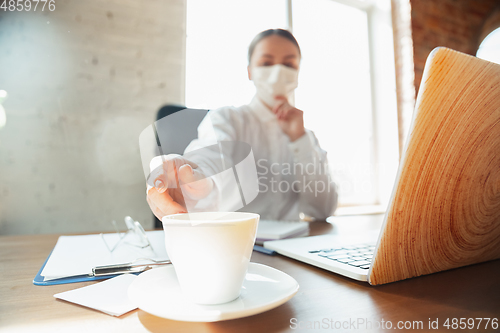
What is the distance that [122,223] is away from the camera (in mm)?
1458

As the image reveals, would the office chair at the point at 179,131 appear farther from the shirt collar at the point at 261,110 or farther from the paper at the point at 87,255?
the shirt collar at the point at 261,110

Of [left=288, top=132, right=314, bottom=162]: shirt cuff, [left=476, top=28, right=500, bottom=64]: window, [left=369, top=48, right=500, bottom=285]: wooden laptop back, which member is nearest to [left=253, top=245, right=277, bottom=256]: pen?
[left=369, top=48, right=500, bottom=285]: wooden laptop back

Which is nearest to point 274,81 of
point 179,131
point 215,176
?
point 179,131

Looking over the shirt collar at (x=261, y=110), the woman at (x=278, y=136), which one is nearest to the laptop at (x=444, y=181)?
the woman at (x=278, y=136)

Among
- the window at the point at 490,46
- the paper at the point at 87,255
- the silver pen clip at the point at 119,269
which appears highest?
the window at the point at 490,46

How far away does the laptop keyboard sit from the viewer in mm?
305

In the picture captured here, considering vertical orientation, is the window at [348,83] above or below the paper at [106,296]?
above

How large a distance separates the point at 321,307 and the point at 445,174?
0.14 m

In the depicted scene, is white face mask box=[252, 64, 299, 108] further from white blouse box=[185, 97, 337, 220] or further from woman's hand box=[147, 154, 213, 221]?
woman's hand box=[147, 154, 213, 221]

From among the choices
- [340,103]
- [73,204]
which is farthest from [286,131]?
[340,103]

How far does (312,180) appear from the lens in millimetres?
1155

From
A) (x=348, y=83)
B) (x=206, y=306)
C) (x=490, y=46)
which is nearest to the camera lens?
(x=206, y=306)

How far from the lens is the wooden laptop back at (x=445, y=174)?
0.21m

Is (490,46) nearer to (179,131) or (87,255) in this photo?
(179,131)
